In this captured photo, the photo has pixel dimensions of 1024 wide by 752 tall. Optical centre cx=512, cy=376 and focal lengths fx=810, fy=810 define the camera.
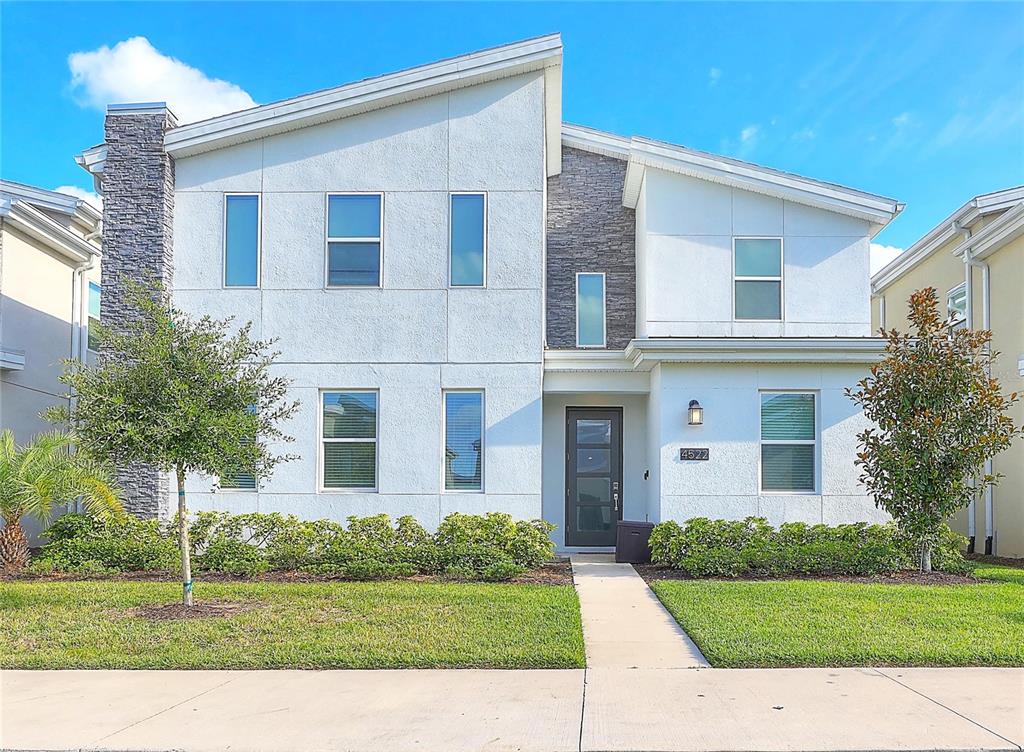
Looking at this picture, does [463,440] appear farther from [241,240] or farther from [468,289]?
[241,240]

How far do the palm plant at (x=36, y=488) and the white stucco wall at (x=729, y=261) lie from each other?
8.92 meters

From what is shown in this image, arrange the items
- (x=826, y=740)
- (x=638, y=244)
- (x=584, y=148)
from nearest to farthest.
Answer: (x=826, y=740) → (x=638, y=244) → (x=584, y=148)

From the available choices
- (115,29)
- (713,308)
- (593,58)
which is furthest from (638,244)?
(115,29)

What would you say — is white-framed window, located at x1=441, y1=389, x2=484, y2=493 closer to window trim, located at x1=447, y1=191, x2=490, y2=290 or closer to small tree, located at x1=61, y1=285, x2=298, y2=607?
window trim, located at x1=447, y1=191, x2=490, y2=290

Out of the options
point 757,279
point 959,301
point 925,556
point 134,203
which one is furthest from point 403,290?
point 959,301

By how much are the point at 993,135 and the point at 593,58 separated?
817cm

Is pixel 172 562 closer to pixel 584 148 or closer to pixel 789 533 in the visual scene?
pixel 789 533

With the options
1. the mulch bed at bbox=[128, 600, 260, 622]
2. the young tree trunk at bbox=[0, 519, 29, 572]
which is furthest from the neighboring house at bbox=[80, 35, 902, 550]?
the mulch bed at bbox=[128, 600, 260, 622]

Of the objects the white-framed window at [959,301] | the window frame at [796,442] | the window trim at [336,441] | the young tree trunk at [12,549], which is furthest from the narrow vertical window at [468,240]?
the white-framed window at [959,301]

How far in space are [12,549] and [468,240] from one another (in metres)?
8.06

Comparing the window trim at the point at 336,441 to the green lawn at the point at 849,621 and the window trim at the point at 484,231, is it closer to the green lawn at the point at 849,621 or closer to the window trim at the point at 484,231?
the window trim at the point at 484,231

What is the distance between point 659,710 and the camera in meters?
5.71

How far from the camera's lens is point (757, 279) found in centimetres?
1364

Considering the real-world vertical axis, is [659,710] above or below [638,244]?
below
